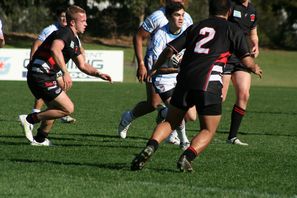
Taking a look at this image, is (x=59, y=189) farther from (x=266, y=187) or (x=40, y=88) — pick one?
(x=40, y=88)

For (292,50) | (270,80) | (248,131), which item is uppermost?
(248,131)

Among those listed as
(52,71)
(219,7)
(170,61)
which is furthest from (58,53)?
(219,7)

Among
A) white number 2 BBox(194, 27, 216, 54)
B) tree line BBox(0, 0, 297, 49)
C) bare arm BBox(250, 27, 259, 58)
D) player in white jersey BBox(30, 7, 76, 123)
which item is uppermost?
white number 2 BBox(194, 27, 216, 54)

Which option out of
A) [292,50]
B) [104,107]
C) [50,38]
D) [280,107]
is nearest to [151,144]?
[50,38]

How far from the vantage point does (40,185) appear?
273 inches

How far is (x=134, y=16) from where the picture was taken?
2468 inches

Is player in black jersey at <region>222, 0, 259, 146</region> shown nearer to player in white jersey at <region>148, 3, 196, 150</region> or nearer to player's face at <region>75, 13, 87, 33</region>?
player in white jersey at <region>148, 3, 196, 150</region>

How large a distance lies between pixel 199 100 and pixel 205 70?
0.96 feet

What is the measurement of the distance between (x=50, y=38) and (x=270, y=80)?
106 feet

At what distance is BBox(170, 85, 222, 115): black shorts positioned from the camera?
7.65 meters

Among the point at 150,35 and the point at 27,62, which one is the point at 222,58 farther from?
the point at 27,62

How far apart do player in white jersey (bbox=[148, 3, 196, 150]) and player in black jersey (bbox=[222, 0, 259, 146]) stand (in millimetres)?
894

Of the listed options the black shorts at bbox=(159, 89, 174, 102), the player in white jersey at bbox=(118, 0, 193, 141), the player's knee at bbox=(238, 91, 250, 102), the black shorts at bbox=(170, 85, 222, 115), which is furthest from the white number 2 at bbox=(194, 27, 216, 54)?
the player's knee at bbox=(238, 91, 250, 102)

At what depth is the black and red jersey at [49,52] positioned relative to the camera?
373 inches
